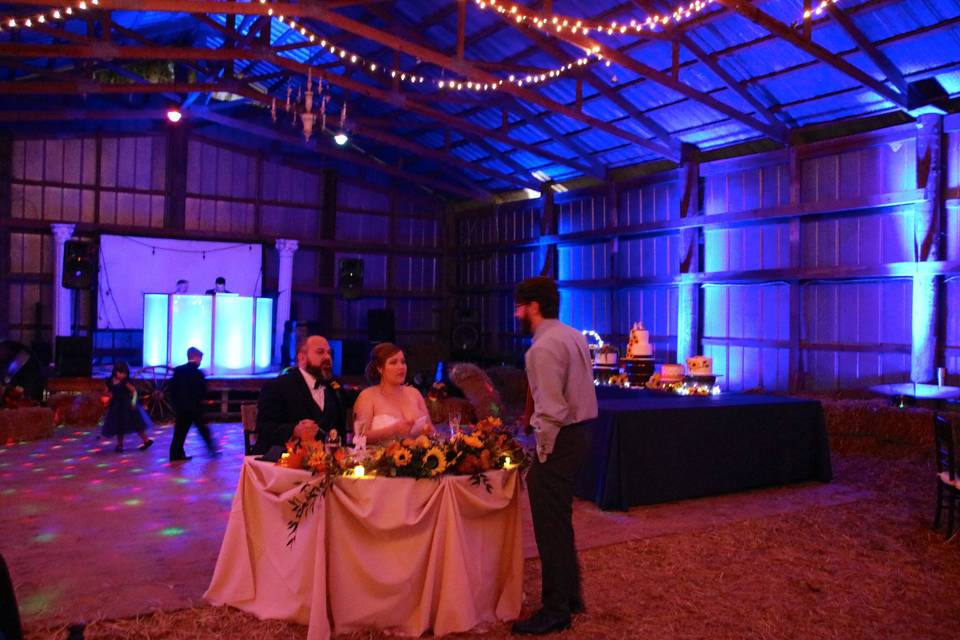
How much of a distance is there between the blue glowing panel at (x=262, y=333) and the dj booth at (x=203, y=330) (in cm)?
25

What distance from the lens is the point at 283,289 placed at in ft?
53.4

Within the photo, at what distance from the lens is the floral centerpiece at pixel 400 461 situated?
11.3 feet

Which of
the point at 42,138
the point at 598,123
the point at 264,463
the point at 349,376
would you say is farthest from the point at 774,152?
the point at 42,138

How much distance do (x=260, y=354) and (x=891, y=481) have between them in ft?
32.5

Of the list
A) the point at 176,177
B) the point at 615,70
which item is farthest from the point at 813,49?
the point at 176,177

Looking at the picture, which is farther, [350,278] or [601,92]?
[350,278]

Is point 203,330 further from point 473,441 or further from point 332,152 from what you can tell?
point 473,441

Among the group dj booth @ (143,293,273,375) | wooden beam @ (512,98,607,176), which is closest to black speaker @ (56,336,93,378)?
dj booth @ (143,293,273,375)

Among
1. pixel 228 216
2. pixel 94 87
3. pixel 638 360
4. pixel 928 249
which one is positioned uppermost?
pixel 94 87

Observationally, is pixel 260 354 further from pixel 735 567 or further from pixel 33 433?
pixel 735 567

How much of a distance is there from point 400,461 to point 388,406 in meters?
0.78

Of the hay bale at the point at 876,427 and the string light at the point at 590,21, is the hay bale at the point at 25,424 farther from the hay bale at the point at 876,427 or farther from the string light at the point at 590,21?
the hay bale at the point at 876,427

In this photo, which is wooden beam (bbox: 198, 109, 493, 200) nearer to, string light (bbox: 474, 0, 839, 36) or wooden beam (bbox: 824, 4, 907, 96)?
string light (bbox: 474, 0, 839, 36)

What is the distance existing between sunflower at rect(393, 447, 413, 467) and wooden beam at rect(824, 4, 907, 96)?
759 centimetres
